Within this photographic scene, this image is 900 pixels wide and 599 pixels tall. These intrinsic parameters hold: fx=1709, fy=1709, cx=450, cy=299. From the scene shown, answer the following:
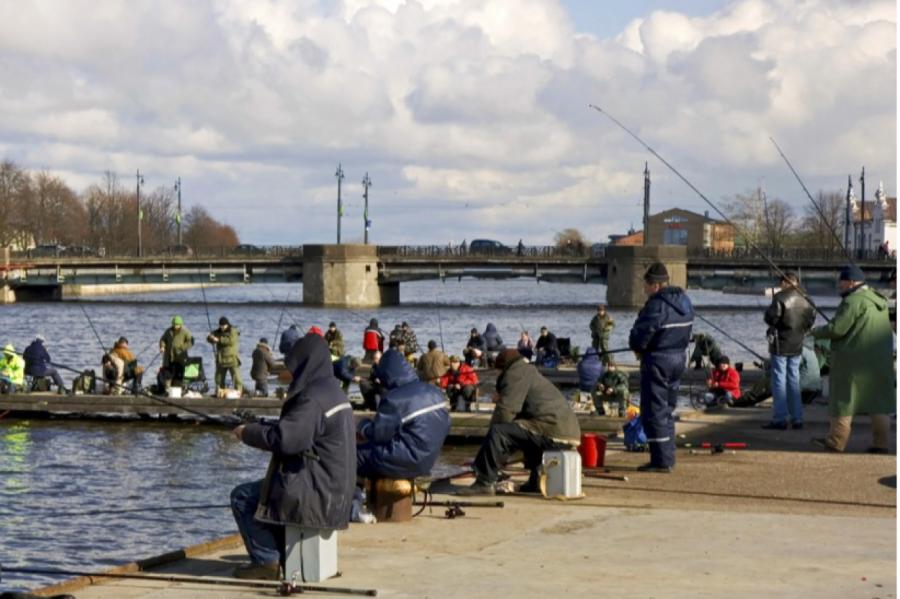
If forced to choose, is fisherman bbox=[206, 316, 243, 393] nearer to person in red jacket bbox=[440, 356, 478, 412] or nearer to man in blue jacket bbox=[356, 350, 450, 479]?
person in red jacket bbox=[440, 356, 478, 412]

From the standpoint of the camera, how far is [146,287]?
460 feet

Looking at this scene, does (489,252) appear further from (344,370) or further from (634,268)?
(344,370)

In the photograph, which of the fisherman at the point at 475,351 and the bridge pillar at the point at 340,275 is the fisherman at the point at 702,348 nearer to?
the fisherman at the point at 475,351

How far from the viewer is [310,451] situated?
9359 millimetres

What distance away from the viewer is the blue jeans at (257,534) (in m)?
9.63

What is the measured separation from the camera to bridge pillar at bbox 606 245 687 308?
331 ft

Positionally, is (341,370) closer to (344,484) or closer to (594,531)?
(594,531)

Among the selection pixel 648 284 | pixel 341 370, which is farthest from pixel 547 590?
pixel 341 370

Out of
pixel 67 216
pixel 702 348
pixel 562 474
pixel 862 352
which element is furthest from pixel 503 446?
pixel 67 216

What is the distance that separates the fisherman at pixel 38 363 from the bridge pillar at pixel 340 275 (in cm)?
7294

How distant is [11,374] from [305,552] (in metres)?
22.0

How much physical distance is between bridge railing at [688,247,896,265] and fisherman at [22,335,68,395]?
215ft

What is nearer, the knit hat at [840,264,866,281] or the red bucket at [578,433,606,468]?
the red bucket at [578,433,606,468]

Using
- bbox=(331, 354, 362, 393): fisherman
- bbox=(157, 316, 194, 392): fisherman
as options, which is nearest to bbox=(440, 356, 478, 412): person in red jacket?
bbox=(331, 354, 362, 393): fisherman
